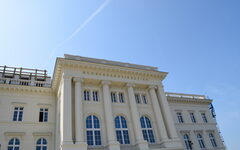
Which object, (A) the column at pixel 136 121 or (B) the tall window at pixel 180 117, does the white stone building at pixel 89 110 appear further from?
(B) the tall window at pixel 180 117

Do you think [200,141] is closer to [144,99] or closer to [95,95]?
[144,99]

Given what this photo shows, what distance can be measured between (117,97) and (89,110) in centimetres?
417

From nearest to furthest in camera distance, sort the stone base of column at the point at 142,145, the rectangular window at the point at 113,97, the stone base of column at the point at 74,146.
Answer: the stone base of column at the point at 74,146 < the stone base of column at the point at 142,145 < the rectangular window at the point at 113,97

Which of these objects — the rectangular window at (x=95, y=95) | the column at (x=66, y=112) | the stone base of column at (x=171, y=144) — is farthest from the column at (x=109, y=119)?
the stone base of column at (x=171, y=144)

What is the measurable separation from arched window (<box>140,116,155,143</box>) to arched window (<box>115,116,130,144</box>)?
2.29 m

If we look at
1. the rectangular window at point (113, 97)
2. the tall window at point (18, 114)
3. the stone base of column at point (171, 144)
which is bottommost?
the stone base of column at point (171, 144)

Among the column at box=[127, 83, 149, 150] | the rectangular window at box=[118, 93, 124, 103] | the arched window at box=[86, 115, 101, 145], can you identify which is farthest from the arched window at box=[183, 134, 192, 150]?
the arched window at box=[86, 115, 101, 145]

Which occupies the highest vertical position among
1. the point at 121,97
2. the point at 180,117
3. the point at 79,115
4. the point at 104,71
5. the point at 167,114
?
the point at 104,71

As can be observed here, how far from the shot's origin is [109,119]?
19391 millimetres

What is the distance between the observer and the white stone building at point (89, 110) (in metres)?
18.5

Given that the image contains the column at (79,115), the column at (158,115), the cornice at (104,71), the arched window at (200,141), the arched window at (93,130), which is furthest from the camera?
the arched window at (200,141)

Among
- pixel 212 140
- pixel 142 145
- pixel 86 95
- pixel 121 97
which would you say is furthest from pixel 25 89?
pixel 212 140

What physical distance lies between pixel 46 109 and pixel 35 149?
196 inches

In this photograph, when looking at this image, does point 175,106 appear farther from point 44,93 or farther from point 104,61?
point 44,93
